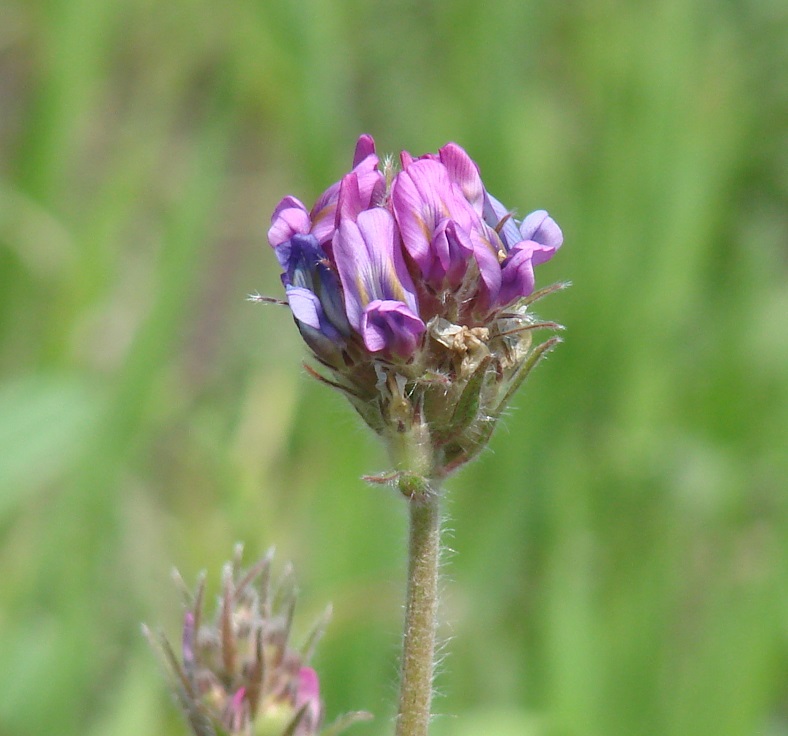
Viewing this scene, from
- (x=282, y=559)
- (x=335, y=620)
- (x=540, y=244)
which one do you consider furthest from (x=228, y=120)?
(x=540, y=244)

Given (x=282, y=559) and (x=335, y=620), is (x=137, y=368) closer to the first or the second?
(x=282, y=559)

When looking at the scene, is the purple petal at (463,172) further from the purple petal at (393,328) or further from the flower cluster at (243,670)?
the flower cluster at (243,670)

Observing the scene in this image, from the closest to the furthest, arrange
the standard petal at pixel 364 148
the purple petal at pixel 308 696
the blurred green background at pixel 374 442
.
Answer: the standard petal at pixel 364 148 < the purple petal at pixel 308 696 < the blurred green background at pixel 374 442

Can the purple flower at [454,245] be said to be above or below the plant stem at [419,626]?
above

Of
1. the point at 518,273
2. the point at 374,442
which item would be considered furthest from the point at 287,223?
the point at 374,442

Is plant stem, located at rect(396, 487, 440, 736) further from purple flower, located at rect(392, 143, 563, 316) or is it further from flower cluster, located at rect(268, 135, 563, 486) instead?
purple flower, located at rect(392, 143, 563, 316)

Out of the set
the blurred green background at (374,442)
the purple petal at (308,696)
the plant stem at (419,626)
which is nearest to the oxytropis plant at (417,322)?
the plant stem at (419,626)
